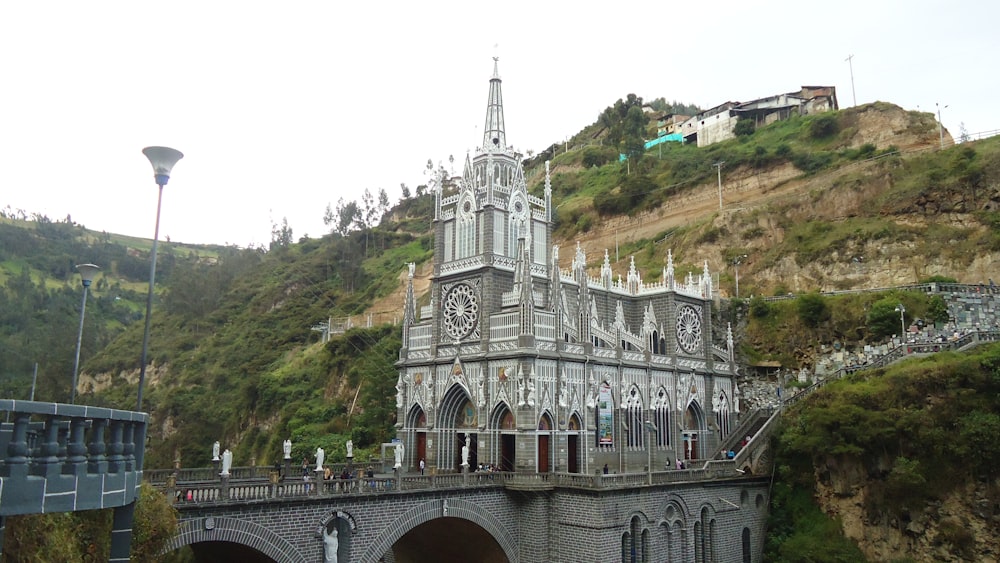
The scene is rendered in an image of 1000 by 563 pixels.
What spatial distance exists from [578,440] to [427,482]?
28.0 feet

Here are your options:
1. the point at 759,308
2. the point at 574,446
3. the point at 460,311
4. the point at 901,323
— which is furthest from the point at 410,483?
the point at 901,323

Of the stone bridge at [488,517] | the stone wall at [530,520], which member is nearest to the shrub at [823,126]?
the stone bridge at [488,517]

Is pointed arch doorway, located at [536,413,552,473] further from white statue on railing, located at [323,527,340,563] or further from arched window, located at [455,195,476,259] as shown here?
white statue on railing, located at [323,527,340,563]

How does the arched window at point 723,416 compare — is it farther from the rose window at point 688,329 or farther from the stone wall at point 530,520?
the stone wall at point 530,520

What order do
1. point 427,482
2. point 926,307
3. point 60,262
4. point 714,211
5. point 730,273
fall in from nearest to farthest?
point 427,482, point 926,307, point 730,273, point 714,211, point 60,262

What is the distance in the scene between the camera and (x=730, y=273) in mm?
57969

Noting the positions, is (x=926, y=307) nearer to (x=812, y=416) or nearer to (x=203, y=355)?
(x=812, y=416)

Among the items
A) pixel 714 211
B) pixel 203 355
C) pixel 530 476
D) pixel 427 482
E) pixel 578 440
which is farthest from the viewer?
pixel 203 355

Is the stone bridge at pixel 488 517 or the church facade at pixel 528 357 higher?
the church facade at pixel 528 357

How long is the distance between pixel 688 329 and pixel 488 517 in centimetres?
1736

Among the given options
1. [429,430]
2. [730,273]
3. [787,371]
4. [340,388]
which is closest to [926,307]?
[787,371]

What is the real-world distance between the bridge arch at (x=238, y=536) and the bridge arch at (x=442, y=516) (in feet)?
9.75

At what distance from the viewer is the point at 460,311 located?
113 ft

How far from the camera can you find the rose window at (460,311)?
111 ft
